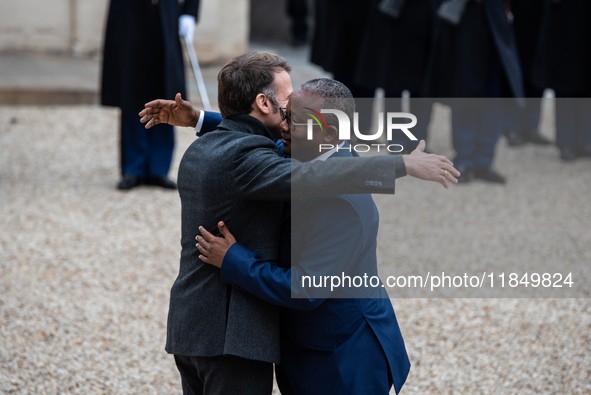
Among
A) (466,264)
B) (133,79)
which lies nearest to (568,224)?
(466,264)

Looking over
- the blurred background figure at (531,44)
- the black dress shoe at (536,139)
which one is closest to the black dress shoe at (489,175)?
the blurred background figure at (531,44)

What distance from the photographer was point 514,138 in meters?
7.48

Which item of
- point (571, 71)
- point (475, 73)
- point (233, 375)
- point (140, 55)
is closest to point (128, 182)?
point (140, 55)

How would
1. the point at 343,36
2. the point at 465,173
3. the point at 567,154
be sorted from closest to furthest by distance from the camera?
the point at 465,173
the point at 343,36
the point at 567,154

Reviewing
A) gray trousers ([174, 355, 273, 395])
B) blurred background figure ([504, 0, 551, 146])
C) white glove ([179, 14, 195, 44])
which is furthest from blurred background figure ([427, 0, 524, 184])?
gray trousers ([174, 355, 273, 395])

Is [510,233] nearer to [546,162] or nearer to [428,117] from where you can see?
[428,117]

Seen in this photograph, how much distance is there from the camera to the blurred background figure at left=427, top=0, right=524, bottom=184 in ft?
19.3

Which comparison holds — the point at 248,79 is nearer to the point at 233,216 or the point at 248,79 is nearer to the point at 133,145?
the point at 233,216

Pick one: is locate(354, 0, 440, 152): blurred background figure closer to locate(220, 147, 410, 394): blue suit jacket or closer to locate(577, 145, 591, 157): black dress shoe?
locate(577, 145, 591, 157): black dress shoe

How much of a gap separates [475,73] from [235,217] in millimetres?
4486

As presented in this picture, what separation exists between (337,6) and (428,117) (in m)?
1.27

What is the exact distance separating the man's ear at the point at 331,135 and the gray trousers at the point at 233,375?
542 mm

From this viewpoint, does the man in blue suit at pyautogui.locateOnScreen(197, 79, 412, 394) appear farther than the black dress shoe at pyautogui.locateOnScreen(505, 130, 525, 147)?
No

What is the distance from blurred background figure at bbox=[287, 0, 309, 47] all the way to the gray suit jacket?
10.3 meters
